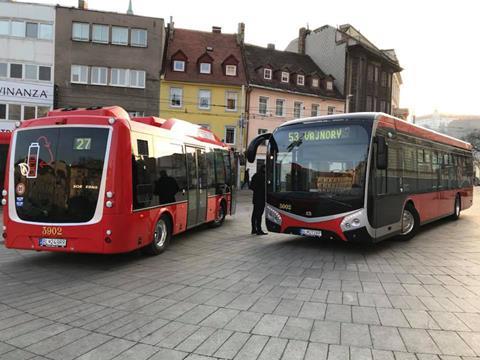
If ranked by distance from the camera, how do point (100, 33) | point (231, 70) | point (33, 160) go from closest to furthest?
point (33, 160), point (100, 33), point (231, 70)

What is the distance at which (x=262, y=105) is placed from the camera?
43500 millimetres

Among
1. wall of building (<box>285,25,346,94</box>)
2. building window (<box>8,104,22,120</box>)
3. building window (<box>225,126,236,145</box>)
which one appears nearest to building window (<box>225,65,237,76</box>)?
building window (<box>225,126,236,145</box>)

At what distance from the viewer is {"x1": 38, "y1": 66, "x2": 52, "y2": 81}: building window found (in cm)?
3675

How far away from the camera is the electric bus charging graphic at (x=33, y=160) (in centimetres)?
808

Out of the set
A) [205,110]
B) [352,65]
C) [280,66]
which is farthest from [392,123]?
[352,65]

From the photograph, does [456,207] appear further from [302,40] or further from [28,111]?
[302,40]

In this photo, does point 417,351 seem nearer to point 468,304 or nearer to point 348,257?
point 468,304

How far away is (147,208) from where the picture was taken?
8648mm

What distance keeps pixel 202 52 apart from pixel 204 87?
4.41 meters

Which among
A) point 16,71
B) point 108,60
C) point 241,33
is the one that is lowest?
point 16,71

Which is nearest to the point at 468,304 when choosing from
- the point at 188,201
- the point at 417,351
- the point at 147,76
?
the point at 417,351

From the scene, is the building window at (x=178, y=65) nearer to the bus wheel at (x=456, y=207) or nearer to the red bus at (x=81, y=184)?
the bus wheel at (x=456, y=207)

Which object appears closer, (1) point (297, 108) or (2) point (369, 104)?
(1) point (297, 108)

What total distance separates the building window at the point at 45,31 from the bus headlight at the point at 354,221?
34786 mm
